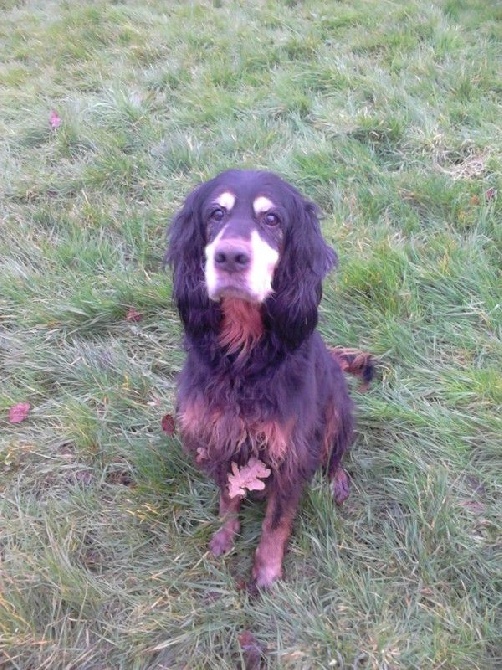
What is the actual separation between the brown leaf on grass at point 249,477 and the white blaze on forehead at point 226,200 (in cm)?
83

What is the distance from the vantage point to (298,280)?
201 cm

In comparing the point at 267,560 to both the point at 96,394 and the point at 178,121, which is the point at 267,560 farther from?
the point at 178,121

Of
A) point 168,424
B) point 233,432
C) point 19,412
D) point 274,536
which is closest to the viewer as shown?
point 233,432

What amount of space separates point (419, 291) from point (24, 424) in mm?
1876

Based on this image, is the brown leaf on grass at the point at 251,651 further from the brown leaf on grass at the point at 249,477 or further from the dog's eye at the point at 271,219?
the dog's eye at the point at 271,219

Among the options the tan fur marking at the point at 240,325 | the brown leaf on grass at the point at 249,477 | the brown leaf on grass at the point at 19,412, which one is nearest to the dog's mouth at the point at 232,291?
the tan fur marking at the point at 240,325

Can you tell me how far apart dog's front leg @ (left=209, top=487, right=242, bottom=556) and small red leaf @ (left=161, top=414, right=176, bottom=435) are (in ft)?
1.32

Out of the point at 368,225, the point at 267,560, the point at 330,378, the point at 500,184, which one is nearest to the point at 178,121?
the point at 368,225

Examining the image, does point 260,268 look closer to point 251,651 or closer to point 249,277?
point 249,277

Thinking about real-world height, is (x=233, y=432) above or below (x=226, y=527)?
above

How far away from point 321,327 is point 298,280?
3.05 feet

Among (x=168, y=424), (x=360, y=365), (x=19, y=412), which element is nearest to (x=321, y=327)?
(x=360, y=365)

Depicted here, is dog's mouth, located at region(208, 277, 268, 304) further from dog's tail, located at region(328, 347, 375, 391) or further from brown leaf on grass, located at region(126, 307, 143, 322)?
brown leaf on grass, located at region(126, 307, 143, 322)

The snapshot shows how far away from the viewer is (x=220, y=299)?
6.25 ft
